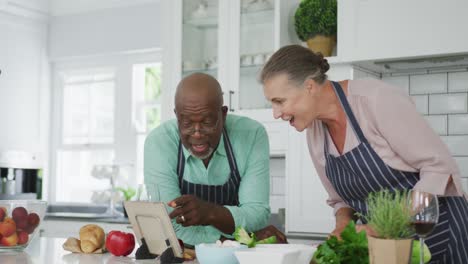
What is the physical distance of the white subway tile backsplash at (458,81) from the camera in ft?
11.2

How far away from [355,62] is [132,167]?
2684 millimetres

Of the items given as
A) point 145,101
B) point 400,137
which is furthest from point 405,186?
point 145,101

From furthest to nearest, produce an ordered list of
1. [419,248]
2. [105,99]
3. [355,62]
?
[105,99], [355,62], [419,248]

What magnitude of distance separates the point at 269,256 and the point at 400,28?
2.08 meters

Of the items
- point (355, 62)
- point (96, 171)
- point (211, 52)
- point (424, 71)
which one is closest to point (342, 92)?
point (355, 62)

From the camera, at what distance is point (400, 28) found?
3264 millimetres

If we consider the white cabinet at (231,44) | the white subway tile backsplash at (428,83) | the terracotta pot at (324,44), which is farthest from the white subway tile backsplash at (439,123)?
the white cabinet at (231,44)

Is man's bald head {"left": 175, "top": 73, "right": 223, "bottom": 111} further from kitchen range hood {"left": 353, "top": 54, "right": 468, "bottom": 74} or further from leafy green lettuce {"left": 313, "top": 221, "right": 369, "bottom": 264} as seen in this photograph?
kitchen range hood {"left": 353, "top": 54, "right": 468, "bottom": 74}

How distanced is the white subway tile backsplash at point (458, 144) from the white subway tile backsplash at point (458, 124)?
28mm

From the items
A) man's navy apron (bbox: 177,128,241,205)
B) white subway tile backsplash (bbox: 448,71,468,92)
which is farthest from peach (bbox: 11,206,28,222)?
white subway tile backsplash (bbox: 448,71,468,92)

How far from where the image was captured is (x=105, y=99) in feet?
19.2

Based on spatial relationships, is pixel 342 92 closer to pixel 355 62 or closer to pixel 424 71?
pixel 355 62

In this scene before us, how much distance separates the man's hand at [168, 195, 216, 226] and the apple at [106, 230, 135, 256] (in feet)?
0.61

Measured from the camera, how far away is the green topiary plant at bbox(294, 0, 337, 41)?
3.56 m
